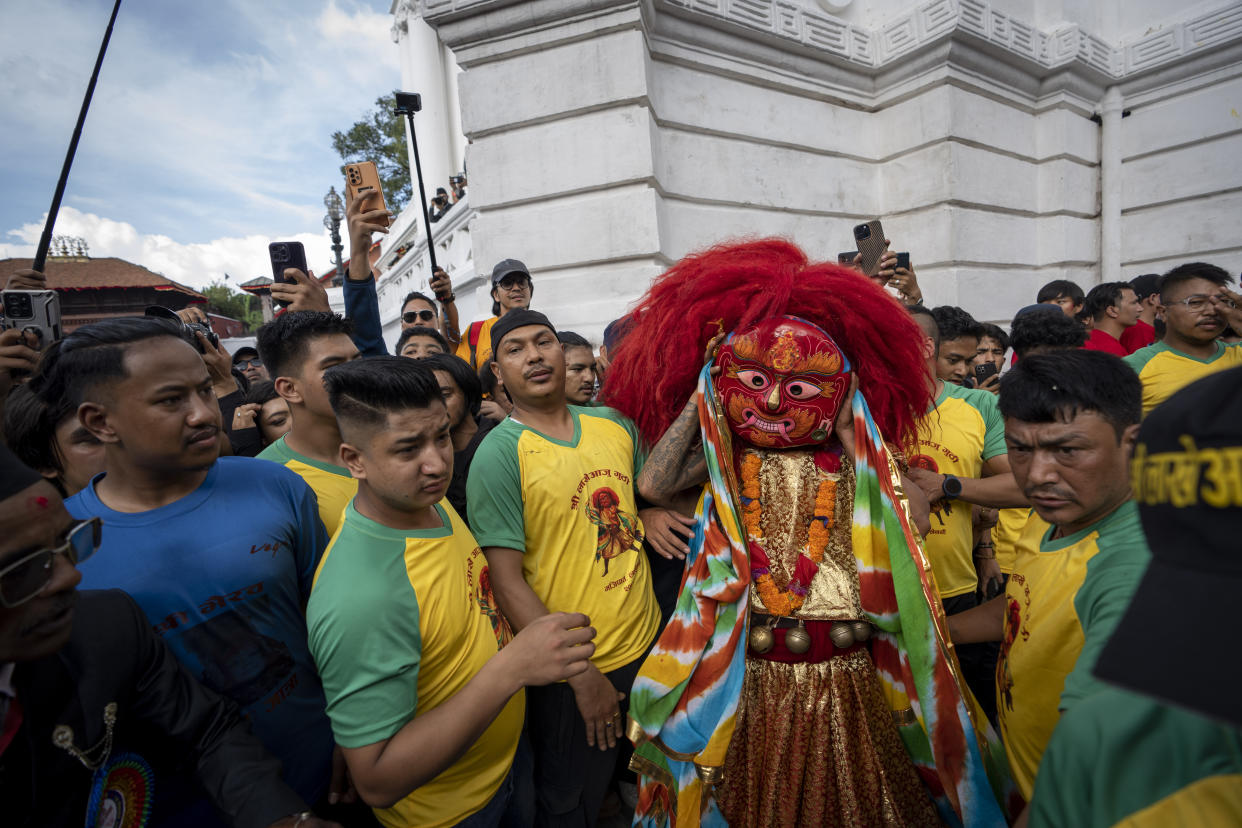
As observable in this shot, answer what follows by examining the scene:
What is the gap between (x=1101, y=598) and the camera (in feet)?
4.19

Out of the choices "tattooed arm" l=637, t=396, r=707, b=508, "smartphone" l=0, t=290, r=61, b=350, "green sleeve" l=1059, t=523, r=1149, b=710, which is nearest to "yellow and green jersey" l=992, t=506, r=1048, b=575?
"green sleeve" l=1059, t=523, r=1149, b=710

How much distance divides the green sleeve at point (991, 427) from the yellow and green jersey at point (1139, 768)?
220 cm

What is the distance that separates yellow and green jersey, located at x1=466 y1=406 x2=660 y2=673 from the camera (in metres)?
2.10

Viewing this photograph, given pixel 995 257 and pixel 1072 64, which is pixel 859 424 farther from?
pixel 1072 64

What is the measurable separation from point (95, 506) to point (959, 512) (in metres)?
3.18

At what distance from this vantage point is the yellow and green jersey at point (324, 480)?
6.88 feet

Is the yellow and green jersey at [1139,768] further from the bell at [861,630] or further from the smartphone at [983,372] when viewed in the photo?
the smartphone at [983,372]

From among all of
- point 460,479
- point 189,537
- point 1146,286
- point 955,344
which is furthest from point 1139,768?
point 1146,286

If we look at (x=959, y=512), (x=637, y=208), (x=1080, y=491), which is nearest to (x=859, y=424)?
(x=1080, y=491)

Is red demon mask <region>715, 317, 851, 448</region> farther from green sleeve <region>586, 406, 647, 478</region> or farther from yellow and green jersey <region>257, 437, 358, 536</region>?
yellow and green jersey <region>257, 437, 358, 536</region>

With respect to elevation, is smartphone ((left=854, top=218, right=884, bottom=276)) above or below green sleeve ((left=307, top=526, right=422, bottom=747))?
above

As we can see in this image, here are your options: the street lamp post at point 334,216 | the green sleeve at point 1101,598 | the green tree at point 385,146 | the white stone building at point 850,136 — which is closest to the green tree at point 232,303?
the green tree at point 385,146

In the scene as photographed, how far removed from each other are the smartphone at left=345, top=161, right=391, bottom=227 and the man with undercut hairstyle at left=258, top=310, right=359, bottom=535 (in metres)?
0.83

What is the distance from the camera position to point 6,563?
975mm
